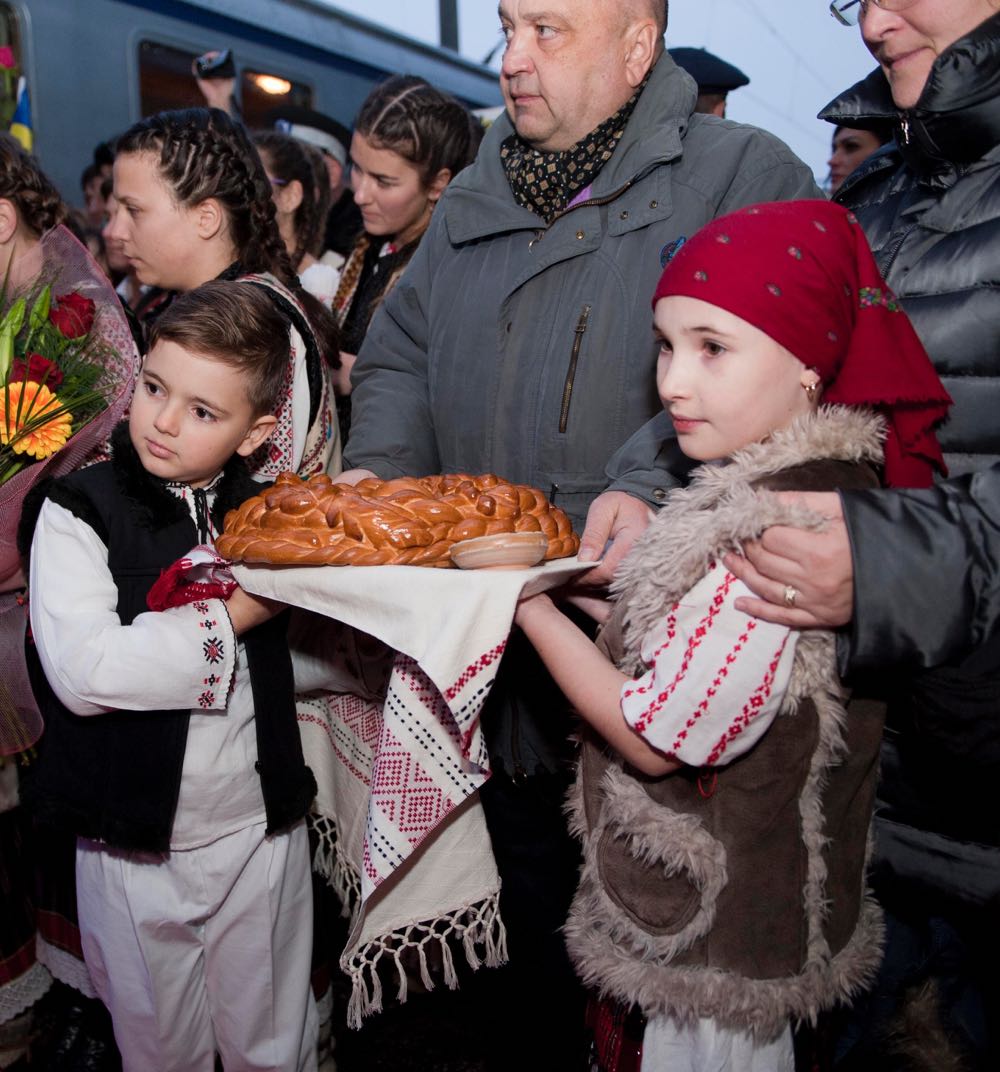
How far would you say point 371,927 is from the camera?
2.16m

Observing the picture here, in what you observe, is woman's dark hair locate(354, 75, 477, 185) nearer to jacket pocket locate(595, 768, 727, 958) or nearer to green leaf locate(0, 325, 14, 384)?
green leaf locate(0, 325, 14, 384)

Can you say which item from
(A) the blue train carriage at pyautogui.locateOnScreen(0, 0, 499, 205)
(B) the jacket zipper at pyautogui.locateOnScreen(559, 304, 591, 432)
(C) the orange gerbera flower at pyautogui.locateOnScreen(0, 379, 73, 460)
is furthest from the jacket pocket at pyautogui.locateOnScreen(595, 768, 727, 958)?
(A) the blue train carriage at pyautogui.locateOnScreen(0, 0, 499, 205)

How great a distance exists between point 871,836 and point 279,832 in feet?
4.10

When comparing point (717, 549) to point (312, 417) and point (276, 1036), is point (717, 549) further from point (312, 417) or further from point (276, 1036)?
point (276, 1036)

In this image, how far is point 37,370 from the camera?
2.31 meters

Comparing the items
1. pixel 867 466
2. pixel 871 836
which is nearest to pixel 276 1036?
pixel 871 836

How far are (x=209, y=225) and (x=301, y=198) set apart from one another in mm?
2106

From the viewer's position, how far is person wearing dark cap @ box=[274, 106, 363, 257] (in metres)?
5.89

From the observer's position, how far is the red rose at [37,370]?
7.56ft

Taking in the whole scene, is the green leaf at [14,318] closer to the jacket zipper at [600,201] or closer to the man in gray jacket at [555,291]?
the man in gray jacket at [555,291]

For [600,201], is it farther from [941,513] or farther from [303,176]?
[303,176]

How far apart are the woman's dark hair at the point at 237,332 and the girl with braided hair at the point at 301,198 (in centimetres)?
227

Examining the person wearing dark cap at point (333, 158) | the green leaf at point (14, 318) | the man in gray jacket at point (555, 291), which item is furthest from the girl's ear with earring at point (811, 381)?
the person wearing dark cap at point (333, 158)

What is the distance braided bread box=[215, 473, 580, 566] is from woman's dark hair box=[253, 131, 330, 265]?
2.95m
